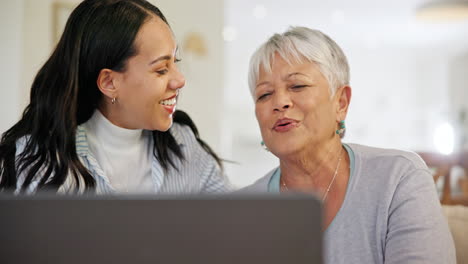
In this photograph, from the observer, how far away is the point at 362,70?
10.4 meters

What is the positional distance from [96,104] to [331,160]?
0.75 m

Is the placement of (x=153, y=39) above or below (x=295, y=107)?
above

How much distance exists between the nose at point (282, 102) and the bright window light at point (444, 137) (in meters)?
9.84

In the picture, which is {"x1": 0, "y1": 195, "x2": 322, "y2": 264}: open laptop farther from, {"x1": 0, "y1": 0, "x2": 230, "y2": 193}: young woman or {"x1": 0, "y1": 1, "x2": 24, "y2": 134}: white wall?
{"x1": 0, "y1": 1, "x2": 24, "y2": 134}: white wall

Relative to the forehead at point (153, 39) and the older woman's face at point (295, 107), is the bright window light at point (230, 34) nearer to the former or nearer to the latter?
the forehead at point (153, 39)

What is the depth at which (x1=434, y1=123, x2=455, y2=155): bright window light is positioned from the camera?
10297 millimetres

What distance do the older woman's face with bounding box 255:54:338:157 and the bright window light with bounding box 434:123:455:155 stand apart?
9791mm

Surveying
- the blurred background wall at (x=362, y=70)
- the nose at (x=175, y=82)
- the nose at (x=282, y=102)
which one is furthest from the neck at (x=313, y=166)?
the blurred background wall at (x=362, y=70)

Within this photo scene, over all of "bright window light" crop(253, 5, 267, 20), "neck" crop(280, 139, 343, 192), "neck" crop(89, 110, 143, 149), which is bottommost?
"neck" crop(280, 139, 343, 192)

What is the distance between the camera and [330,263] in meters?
1.24

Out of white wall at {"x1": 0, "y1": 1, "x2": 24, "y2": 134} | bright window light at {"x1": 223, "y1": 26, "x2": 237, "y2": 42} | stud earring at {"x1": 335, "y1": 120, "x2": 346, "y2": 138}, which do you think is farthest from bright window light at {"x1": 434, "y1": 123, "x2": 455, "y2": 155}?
stud earring at {"x1": 335, "y1": 120, "x2": 346, "y2": 138}

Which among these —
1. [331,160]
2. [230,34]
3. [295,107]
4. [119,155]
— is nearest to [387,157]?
[331,160]

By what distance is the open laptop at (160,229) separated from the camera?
1.66ft

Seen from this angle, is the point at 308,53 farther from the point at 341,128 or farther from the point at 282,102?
the point at 341,128
